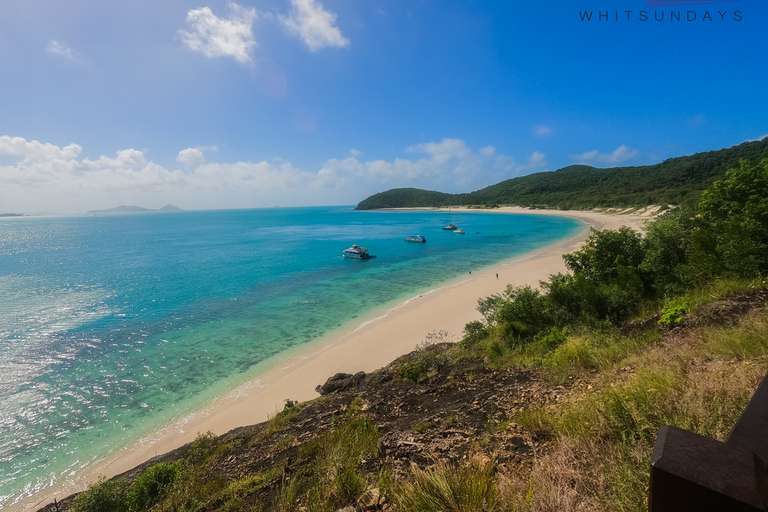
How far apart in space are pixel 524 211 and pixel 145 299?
15868cm

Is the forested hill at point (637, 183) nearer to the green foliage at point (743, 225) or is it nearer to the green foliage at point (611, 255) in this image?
the green foliage at point (743, 225)

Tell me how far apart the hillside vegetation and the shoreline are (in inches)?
99.1

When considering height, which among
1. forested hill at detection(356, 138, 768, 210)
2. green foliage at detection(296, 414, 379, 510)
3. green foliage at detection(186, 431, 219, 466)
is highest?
forested hill at detection(356, 138, 768, 210)

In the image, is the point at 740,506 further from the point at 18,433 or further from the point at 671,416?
the point at 18,433

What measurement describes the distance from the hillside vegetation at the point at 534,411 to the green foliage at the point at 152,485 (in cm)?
3

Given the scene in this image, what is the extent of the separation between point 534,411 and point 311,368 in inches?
524

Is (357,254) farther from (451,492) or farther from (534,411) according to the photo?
(451,492)

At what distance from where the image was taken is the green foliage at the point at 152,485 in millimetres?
6887

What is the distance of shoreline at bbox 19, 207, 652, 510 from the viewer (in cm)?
1134

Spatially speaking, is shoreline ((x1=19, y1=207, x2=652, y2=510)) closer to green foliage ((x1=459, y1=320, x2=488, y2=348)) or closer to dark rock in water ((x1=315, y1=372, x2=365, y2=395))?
dark rock in water ((x1=315, y1=372, x2=365, y2=395))

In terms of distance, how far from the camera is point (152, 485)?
24.0ft

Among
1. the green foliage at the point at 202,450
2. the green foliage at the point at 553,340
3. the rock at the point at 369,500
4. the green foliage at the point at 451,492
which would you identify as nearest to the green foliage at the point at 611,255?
the green foliage at the point at 553,340

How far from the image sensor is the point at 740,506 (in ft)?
4.59

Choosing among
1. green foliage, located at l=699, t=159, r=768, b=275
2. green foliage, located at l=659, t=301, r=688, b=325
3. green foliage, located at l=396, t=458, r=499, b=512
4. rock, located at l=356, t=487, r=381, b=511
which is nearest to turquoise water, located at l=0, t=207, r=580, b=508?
rock, located at l=356, t=487, r=381, b=511
